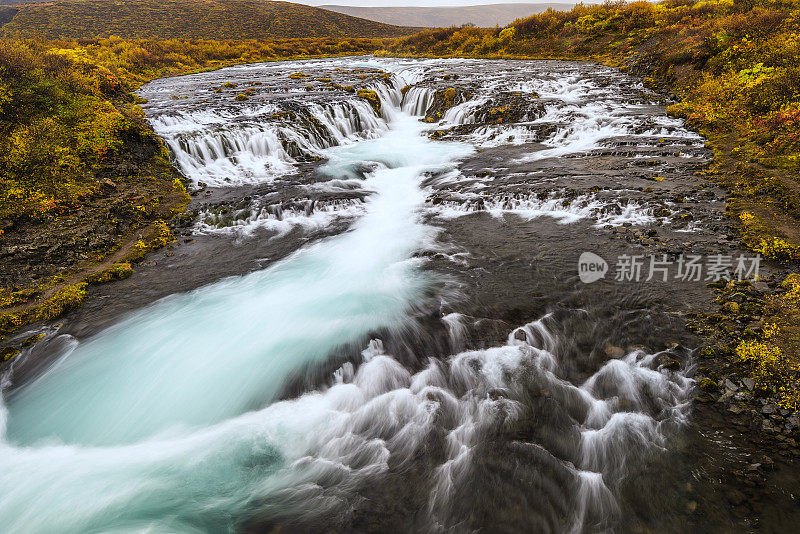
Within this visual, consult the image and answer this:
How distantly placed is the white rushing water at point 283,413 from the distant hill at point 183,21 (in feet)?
272

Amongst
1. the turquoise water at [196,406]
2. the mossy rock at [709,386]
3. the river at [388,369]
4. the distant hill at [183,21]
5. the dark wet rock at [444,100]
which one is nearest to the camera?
the river at [388,369]

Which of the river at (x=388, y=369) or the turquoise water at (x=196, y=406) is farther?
the turquoise water at (x=196, y=406)

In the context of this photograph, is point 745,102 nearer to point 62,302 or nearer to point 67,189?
point 62,302

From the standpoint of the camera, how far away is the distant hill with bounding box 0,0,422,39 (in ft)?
220

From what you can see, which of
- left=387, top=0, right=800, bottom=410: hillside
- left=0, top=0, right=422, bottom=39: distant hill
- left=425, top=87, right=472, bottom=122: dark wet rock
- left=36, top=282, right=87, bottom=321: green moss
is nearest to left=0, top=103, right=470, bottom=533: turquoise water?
left=36, top=282, right=87, bottom=321: green moss

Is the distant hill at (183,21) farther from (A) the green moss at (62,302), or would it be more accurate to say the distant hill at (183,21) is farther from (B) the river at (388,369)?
(B) the river at (388,369)

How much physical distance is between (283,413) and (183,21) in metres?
105

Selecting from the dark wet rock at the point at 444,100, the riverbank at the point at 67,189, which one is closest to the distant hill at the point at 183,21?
the riverbank at the point at 67,189

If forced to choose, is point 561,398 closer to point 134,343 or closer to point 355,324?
point 355,324

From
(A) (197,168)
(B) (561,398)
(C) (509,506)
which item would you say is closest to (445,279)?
(B) (561,398)

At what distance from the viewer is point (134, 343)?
710 cm

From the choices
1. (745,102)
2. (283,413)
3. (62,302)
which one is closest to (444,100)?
(745,102)

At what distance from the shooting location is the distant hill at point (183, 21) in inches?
2643

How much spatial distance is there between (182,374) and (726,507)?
7996 mm
